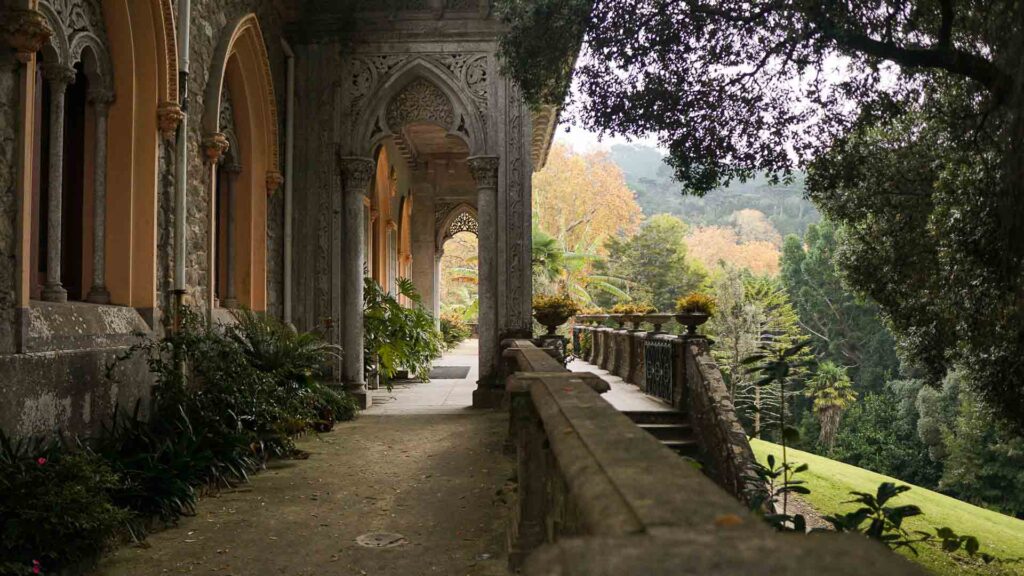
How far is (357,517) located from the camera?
208 inches

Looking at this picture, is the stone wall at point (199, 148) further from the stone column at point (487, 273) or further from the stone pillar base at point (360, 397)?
the stone column at point (487, 273)

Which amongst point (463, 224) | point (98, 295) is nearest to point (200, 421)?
point (98, 295)

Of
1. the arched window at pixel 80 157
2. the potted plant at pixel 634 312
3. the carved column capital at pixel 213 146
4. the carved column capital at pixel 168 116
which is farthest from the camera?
the potted plant at pixel 634 312

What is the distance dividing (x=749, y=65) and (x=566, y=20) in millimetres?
1970

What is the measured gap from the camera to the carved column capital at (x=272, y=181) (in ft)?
33.1

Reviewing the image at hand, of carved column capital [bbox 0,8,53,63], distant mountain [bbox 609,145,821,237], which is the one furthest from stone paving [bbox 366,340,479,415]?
distant mountain [bbox 609,145,821,237]

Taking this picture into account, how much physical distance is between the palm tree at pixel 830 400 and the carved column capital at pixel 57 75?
3212 cm

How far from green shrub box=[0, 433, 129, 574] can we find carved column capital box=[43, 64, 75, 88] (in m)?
2.80

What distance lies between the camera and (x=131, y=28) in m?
6.68

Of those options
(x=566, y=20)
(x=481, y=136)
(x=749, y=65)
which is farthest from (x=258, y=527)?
(x=481, y=136)

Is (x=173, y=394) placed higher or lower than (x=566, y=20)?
lower

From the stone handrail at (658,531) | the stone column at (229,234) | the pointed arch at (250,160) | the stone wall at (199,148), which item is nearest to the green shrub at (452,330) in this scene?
the pointed arch at (250,160)

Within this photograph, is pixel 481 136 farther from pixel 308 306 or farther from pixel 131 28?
pixel 131 28

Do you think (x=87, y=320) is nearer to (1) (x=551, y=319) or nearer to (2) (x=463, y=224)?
(1) (x=551, y=319)
